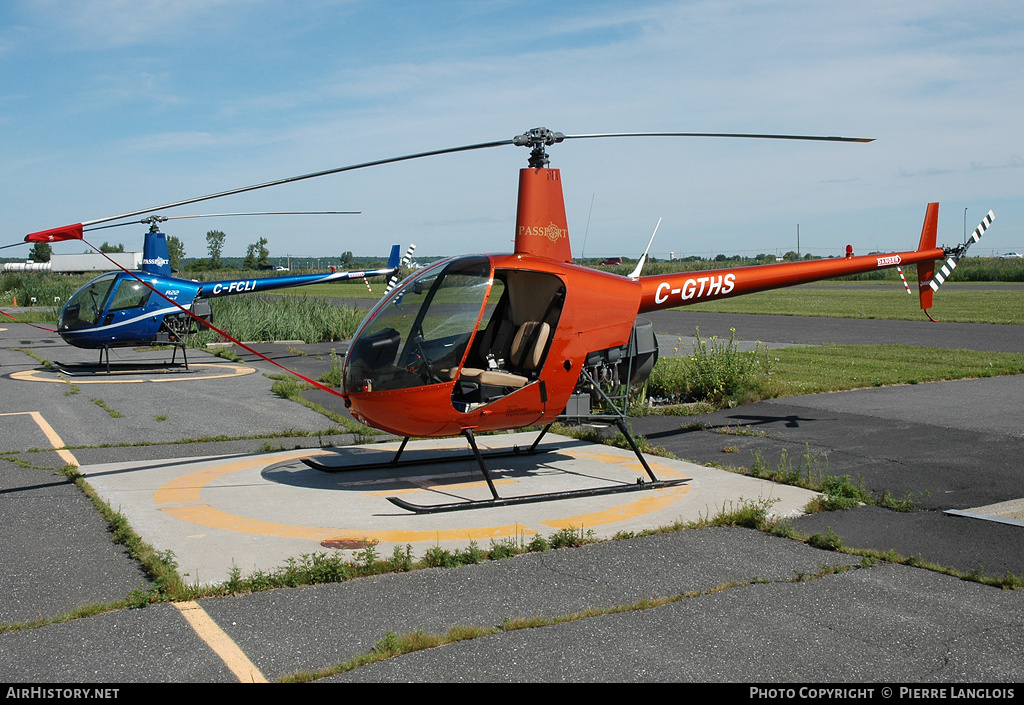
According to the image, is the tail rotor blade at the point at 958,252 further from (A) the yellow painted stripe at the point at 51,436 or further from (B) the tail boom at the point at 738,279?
(A) the yellow painted stripe at the point at 51,436

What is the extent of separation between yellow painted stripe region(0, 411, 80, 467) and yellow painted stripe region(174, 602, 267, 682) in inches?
180

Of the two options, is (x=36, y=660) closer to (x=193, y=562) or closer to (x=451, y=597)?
(x=193, y=562)

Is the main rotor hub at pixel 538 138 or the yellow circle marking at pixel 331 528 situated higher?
the main rotor hub at pixel 538 138

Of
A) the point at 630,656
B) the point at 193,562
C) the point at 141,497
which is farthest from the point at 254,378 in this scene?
the point at 630,656

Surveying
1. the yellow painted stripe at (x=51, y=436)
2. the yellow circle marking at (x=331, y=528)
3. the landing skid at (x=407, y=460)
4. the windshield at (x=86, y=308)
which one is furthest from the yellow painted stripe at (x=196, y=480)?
the windshield at (x=86, y=308)

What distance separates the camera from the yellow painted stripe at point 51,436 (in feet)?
29.6

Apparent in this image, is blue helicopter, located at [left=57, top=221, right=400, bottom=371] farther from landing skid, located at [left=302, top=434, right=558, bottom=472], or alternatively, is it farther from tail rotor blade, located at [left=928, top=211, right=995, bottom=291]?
tail rotor blade, located at [left=928, top=211, right=995, bottom=291]

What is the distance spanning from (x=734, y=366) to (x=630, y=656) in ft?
28.8

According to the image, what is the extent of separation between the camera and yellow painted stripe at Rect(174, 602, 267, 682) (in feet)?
13.3

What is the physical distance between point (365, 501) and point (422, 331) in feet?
5.15

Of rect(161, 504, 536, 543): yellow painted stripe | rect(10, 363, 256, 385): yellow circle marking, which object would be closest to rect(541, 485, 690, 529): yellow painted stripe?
rect(161, 504, 536, 543): yellow painted stripe

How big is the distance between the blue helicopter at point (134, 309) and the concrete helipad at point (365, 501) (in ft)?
31.7

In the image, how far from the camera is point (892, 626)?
15.1 ft

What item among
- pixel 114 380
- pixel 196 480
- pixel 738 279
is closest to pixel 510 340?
pixel 738 279
